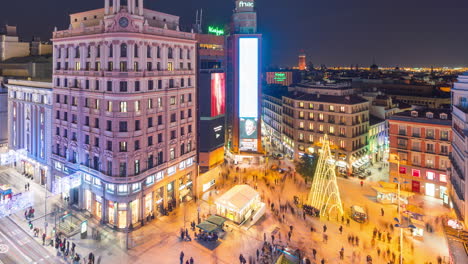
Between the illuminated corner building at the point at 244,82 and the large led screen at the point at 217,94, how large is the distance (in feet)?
53.3

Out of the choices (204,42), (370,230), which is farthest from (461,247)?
(204,42)

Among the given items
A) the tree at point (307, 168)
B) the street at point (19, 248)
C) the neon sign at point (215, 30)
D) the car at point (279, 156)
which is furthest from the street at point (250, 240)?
the neon sign at point (215, 30)

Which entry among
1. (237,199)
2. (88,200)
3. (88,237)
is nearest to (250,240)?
(237,199)

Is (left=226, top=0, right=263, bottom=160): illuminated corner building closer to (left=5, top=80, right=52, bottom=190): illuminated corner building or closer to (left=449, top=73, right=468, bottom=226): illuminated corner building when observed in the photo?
(left=5, top=80, right=52, bottom=190): illuminated corner building

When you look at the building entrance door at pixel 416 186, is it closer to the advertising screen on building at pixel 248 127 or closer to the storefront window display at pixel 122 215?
the advertising screen on building at pixel 248 127

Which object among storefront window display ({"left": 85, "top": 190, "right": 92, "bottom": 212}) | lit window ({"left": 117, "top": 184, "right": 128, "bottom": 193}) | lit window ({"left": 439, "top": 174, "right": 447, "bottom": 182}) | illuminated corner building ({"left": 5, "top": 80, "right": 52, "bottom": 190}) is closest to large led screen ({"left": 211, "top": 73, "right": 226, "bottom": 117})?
lit window ({"left": 117, "top": 184, "right": 128, "bottom": 193})

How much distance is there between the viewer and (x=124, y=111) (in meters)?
50.2

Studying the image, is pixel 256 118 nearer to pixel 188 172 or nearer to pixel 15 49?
pixel 188 172

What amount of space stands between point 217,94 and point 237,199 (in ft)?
84.2

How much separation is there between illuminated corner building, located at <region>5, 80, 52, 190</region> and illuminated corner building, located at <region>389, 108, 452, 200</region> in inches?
2876

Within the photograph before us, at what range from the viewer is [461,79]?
4734 cm

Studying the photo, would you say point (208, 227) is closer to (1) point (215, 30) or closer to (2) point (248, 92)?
(2) point (248, 92)

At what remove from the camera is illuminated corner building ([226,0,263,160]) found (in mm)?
86188

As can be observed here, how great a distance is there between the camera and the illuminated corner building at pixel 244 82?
283 ft
